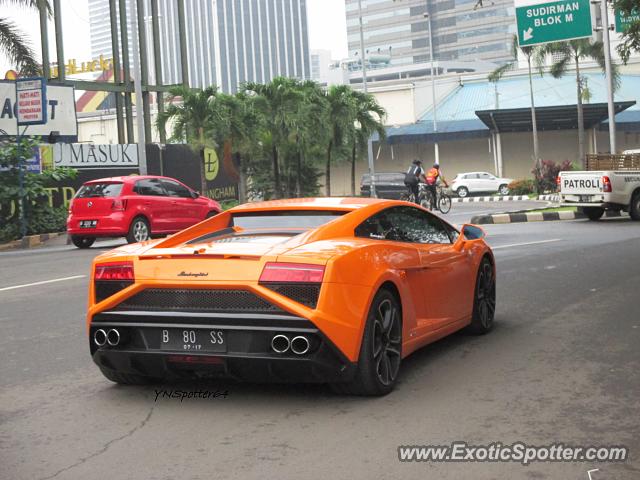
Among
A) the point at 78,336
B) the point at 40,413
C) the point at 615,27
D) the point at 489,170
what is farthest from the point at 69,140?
the point at 489,170

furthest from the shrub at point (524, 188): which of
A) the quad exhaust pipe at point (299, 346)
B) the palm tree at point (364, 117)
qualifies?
the quad exhaust pipe at point (299, 346)

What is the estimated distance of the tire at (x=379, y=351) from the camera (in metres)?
5.88

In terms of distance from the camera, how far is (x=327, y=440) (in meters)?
5.15

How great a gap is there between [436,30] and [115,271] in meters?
177

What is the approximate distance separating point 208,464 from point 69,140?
31.8m

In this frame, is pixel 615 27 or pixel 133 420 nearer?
pixel 133 420

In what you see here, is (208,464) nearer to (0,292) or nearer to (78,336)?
(78,336)

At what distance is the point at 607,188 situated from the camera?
23.5 m

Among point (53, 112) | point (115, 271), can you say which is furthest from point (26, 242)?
point (115, 271)

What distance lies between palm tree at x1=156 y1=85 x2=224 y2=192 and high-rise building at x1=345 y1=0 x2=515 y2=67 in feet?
439

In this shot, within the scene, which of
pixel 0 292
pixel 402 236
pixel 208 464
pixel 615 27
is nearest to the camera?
pixel 208 464

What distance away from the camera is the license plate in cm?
574

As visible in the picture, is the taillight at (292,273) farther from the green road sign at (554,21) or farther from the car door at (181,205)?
the green road sign at (554,21)

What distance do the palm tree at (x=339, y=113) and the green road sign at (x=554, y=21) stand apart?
1792cm
